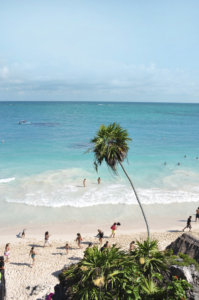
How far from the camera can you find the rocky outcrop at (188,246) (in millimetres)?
13559

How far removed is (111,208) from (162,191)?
24.5ft

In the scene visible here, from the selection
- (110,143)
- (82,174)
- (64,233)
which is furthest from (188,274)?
(82,174)

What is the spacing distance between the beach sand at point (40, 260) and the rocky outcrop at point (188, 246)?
335 cm

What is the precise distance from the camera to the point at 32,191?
2944 centimetres

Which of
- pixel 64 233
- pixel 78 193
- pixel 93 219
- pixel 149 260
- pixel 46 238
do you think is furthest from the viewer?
pixel 78 193

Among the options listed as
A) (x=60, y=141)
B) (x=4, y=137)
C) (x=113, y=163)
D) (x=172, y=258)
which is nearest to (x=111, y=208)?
(x=113, y=163)

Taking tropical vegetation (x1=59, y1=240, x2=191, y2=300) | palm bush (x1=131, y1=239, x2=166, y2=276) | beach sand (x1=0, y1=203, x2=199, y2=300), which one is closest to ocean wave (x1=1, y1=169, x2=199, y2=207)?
beach sand (x1=0, y1=203, x2=199, y2=300)

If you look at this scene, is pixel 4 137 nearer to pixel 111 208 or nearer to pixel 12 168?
pixel 12 168

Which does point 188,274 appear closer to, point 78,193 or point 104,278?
point 104,278

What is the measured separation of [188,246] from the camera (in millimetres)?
14055

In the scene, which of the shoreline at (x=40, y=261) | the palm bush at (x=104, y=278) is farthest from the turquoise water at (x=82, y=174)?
the palm bush at (x=104, y=278)

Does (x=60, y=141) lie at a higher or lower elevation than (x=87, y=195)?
higher

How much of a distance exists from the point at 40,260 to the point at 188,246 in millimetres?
9215

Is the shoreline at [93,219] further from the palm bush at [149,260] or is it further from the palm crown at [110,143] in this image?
the palm bush at [149,260]
